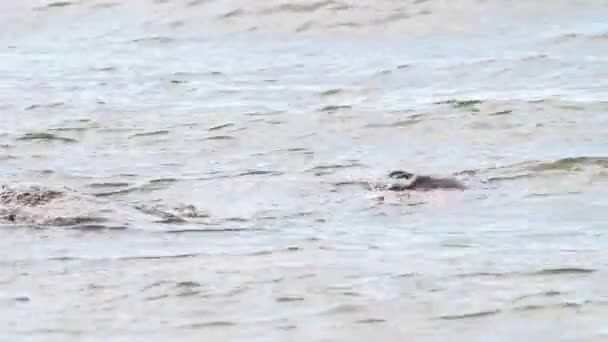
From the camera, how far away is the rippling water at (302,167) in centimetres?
695

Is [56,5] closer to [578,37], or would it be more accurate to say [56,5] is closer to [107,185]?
[578,37]

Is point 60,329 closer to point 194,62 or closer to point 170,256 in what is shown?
point 170,256

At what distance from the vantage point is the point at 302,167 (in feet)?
34.1

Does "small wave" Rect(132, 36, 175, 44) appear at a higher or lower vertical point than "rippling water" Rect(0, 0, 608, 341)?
lower

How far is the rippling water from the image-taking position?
22.8ft

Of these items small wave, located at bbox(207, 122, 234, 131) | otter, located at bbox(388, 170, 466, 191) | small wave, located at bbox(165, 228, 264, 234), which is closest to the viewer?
small wave, located at bbox(165, 228, 264, 234)

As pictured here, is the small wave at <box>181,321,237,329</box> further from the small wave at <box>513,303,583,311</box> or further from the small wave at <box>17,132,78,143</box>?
the small wave at <box>17,132,78,143</box>

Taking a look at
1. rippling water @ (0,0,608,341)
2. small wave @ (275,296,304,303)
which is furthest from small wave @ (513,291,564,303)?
small wave @ (275,296,304,303)

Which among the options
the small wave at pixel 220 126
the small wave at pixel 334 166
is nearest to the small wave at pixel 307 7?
the small wave at pixel 220 126

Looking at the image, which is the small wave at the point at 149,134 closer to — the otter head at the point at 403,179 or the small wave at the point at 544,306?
the otter head at the point at 403,179

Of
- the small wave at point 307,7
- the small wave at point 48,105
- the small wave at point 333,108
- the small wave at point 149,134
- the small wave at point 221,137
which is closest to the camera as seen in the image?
the small wave at point 221,137

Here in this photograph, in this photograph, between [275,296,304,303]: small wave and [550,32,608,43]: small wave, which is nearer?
[275,296,304,303]: small wave

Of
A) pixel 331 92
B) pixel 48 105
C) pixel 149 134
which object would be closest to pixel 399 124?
pixel 331 92

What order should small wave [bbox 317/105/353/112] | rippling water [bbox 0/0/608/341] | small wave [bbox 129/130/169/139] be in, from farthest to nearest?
small wave [bbox 317/105/353/112] → small wave [bbox 129/130/169/139] → rippling water [bbox 0/0/608/341]
